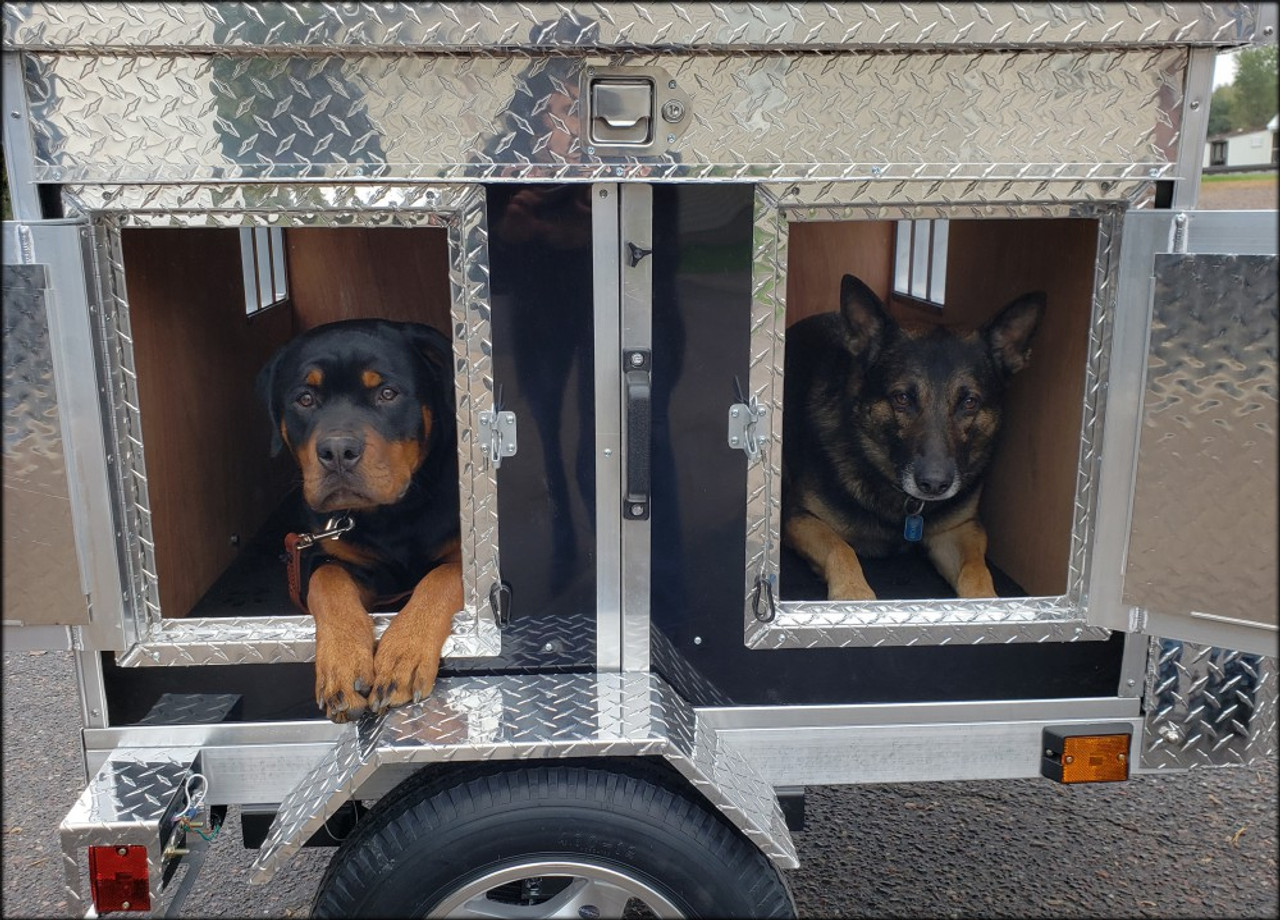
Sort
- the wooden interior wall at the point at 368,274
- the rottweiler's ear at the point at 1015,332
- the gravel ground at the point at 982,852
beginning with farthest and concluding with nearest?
the wooden interior wall at the point at 368,274, the gravel ground at the point at 982,852, the rottweiler's ear at the point at 1015,332

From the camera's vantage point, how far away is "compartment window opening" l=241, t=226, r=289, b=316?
374 centimetres

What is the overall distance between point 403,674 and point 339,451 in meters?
0.66

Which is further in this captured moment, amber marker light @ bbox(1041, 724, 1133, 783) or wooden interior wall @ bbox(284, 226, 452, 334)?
wooden interior wall @ bbox(284, 226, 452, 334)

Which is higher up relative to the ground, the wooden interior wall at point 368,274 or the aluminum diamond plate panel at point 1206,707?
the wooden interior wall at point 368,274

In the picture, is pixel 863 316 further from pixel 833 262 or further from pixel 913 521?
pixel 833 262

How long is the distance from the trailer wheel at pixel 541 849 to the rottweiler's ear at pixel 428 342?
3.97 ft

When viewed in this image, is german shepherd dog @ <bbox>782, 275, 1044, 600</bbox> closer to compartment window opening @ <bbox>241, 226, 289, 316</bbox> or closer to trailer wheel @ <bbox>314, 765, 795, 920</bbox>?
trailer wheel @ <bbox>314, 765, 795, 920</bbox>

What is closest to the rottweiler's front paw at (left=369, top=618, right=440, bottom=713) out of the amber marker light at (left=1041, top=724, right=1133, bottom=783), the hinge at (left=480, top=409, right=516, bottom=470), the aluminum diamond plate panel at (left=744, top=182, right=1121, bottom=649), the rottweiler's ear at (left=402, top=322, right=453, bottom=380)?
the hinge at (left=480, top=409, right=516, bottom=470)

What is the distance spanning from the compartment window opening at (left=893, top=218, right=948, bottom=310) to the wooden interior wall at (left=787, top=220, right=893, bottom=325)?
0.05 meters

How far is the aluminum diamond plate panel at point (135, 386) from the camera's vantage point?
205 centimetres

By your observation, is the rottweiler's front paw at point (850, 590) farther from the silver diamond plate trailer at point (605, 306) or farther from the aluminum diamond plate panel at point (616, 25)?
the aluminum diamond plate panel at point (616, 25)

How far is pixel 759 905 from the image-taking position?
2.20 m

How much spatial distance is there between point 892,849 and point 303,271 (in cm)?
320

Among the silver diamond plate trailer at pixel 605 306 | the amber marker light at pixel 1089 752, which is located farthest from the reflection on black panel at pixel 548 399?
the amber marker light at pixel 1089 752
